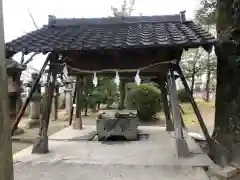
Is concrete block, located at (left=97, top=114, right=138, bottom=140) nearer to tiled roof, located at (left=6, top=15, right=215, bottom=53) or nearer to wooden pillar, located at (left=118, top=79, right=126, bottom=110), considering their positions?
tiled roof, located at (left=6, top=15, right=215, bottom=53)

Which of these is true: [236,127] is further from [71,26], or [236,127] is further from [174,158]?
[71,26]

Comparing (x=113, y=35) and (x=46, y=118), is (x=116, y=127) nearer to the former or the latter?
(x=46, y=118)

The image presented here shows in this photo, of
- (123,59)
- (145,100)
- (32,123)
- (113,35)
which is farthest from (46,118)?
(145,100)

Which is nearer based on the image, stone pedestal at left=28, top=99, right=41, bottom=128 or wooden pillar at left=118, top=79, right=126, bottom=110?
stone pedestal at left=28, top=99, right=41, bottom=128

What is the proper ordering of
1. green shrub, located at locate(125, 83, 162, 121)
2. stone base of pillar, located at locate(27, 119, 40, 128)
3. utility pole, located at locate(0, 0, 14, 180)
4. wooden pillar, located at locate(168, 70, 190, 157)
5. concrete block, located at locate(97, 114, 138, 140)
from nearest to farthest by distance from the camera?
utility pole, located at locate(0, 0, 14, 180), wooden pillar, located at locate(168, 70, 190, 157), concrete block, located at locate(97, 114, 138, 140), stone base of pillar, located at locate(27, 119, 40, 128), green shrub, located at locate(125, 83, 162, 121)

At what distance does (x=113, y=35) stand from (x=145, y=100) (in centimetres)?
720

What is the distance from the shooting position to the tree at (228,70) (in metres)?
5.20

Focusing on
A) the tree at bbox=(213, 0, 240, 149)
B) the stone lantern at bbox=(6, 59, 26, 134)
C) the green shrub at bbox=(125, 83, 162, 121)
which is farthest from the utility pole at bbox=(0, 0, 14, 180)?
the green shrub at bbox=(125, 83, 162, 121)

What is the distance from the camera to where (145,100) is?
12.8m

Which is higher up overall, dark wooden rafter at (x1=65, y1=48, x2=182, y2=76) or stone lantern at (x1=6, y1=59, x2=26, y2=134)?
dark wooden rafter at (x1=65, y1=48, x2=182, y2=76)

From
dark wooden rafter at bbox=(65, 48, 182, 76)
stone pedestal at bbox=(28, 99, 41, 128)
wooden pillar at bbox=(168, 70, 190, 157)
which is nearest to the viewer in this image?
wooden pillar at bbox=(168, 70, 190, 157)

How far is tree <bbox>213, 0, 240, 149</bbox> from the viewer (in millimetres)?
5195

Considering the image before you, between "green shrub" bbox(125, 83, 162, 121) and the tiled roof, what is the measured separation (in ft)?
20.2

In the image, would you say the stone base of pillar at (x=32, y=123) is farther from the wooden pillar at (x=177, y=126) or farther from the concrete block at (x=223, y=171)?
the concrete block at (x=223, y=171)
